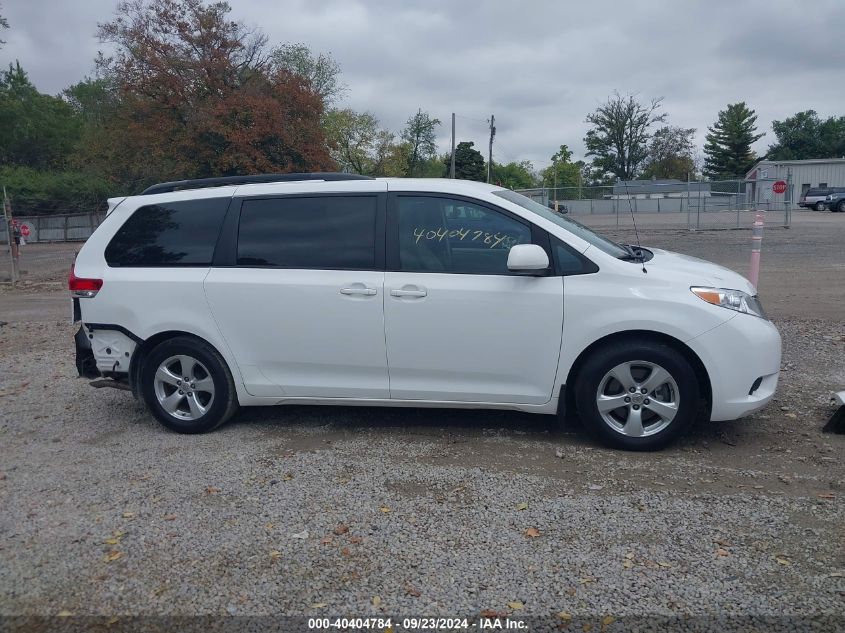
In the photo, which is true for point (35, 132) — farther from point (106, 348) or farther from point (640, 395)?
point (640, 395)

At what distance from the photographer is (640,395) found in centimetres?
504

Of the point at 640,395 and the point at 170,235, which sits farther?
the point at 170,235

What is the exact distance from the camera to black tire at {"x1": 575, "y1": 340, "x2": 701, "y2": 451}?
497 cm

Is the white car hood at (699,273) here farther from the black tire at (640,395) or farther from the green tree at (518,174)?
the green tree at (518,174)

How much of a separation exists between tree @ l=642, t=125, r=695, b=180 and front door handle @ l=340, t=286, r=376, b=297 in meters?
73.1

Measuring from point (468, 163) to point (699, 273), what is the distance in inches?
1850

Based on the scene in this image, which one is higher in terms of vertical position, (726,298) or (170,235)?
(170,235)

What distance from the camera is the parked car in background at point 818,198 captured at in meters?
43.0

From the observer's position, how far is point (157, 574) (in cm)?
370

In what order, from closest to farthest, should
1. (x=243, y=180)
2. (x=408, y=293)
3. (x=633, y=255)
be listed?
(x=408, y=293) < (x=633, y=255) < (x=243, y=180)

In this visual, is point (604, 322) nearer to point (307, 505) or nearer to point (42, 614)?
point (307, 505)

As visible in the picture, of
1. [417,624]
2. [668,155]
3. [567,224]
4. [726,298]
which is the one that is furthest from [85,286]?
[668,155]

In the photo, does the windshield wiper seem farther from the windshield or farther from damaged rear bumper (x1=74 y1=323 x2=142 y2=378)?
damaged rear bumper (x1=74 y1=323 x2=142 y2=378)

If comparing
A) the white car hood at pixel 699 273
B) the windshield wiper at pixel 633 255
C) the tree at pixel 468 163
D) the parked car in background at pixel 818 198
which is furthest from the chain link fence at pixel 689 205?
the white car hood at pixel 699 273
